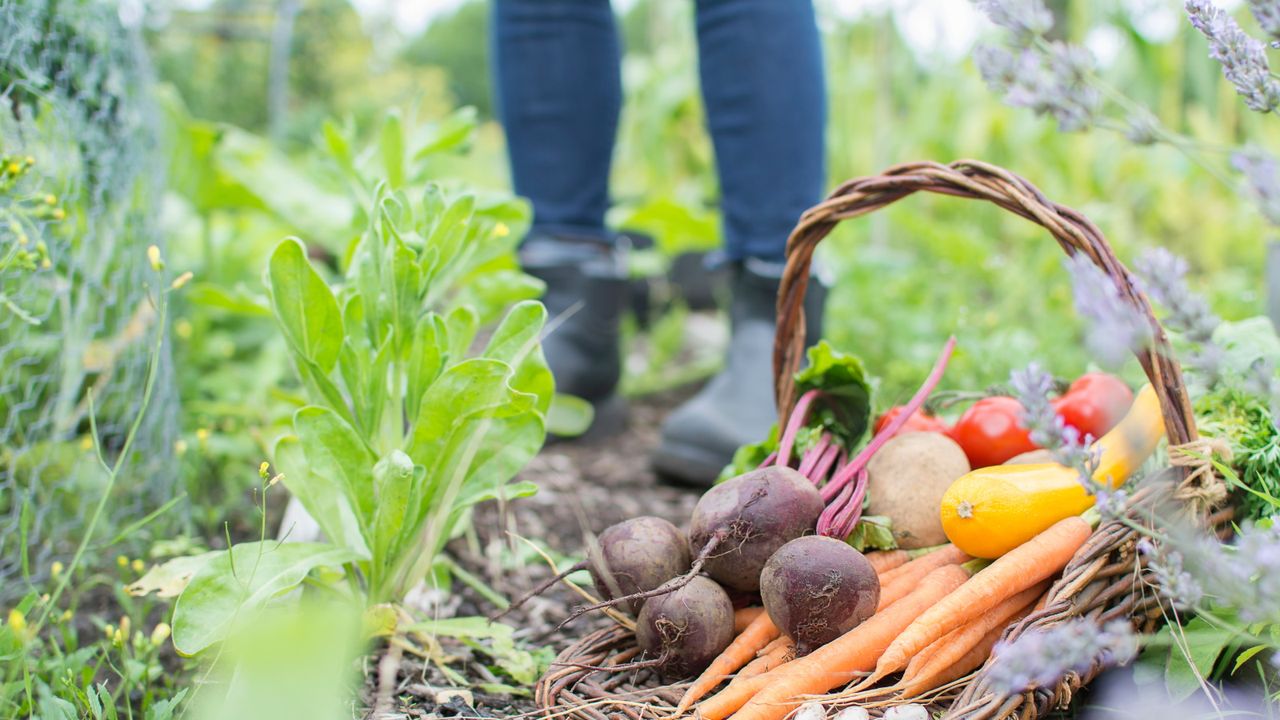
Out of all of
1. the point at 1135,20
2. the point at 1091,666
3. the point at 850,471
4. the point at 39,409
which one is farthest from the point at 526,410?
the point at 1135,20

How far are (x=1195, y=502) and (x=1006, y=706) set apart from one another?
1.06 feet

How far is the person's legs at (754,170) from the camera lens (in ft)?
6.08

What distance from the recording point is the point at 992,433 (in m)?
1.30

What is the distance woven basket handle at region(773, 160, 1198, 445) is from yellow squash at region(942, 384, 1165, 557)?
0.08 metres

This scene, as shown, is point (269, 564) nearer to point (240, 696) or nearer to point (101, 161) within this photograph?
point (240, 696)

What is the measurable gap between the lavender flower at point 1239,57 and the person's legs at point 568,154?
1450 mm

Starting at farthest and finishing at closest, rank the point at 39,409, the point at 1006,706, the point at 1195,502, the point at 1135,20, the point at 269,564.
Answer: the point at 1135,20
the point at 39,409
the point at 269,564
the point at 1195,502
the point at 1006,706

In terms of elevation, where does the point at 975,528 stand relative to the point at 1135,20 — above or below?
below

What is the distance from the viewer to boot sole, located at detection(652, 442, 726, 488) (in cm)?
189

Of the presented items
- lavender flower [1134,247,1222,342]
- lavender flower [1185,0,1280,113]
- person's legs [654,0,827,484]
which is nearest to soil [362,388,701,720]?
person's legs [654,0,827,484]

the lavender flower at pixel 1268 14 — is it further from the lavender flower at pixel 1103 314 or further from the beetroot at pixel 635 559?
the beetroot at pixel 635 559

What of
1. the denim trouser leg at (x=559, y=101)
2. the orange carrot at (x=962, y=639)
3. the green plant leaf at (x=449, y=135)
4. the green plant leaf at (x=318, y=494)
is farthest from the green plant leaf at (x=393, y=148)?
the orange carrot at (x=962, y=639)

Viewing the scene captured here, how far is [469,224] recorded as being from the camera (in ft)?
4.25

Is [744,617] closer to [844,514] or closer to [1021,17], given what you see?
[844,514]
